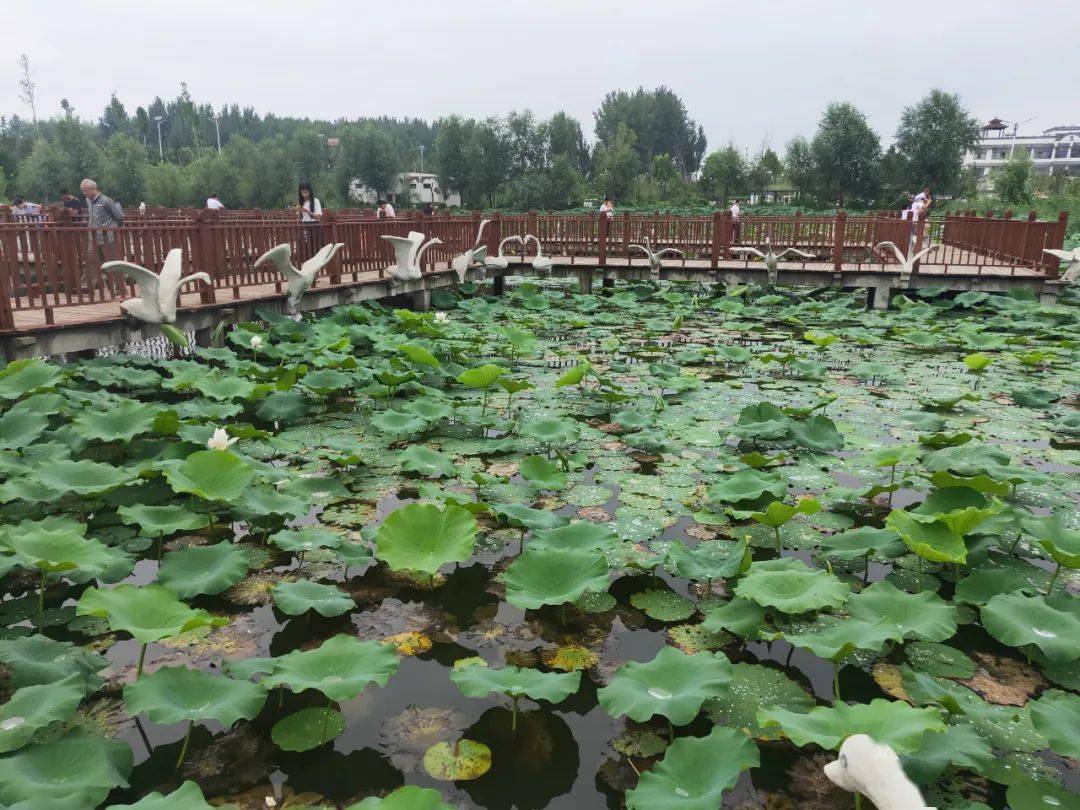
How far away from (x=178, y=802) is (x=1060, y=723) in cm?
227

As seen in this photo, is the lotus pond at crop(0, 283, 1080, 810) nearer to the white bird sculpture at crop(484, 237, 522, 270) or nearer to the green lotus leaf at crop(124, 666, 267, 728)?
the green lotus leaf at crop(124, 666, 267, 728)

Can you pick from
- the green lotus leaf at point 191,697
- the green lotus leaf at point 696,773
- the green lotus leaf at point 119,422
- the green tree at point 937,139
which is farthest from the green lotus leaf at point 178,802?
the green tree at point 937,139

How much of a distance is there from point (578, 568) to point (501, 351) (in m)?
5.70

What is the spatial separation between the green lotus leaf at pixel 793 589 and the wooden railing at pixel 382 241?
5.69 metres

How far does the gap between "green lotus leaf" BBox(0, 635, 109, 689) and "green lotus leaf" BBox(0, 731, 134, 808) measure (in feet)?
0.84

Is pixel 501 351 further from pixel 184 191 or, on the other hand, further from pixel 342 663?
pixel 184 191

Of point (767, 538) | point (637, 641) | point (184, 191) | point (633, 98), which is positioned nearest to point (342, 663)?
point (637, 641)

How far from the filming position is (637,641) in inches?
113

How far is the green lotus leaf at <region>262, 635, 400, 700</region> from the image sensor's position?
7.11ft

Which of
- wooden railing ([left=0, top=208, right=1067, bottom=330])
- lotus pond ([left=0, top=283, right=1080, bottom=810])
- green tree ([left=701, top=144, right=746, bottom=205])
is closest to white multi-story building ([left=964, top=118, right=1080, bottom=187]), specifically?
green tree ([left=701, top=144, right=746, bottom=205])

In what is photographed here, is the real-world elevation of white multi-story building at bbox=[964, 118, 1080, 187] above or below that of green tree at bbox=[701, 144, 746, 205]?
above

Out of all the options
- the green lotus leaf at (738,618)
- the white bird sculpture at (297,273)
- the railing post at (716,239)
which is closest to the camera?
the green lotus leaf at (738,618)

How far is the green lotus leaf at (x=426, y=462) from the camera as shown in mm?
4203

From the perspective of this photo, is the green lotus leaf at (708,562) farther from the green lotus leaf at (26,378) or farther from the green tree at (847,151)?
the green tree at (847,151)
